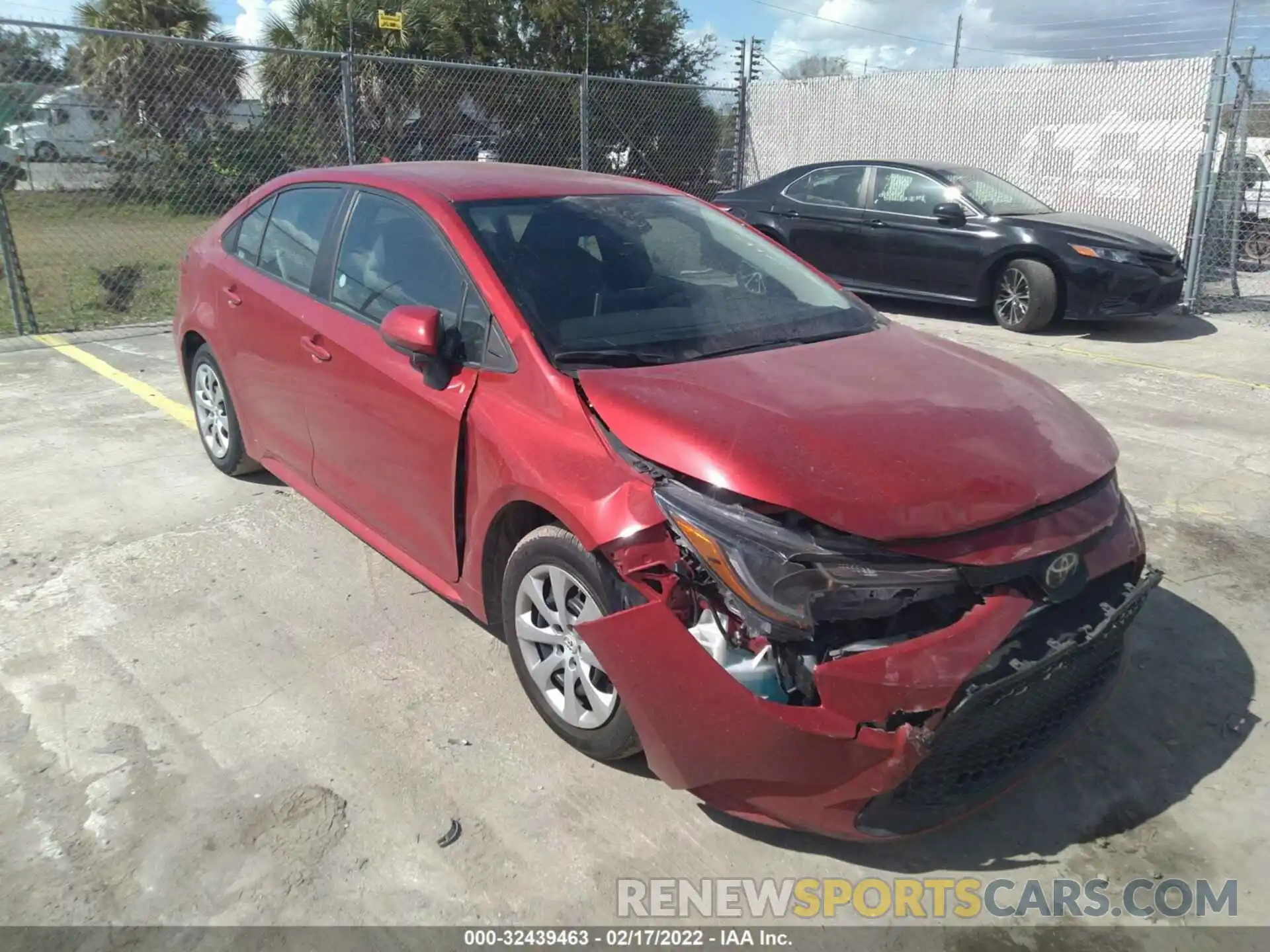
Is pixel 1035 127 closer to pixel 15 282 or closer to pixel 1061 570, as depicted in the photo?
pixel 15 282

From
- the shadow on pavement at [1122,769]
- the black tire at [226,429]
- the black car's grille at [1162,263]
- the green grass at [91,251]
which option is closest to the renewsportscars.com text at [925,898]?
the shadow on pavement at [1122,769]

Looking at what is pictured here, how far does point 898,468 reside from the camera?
2.58 m

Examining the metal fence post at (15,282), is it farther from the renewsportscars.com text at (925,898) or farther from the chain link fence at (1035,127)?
the chain link fence at (1035,127)

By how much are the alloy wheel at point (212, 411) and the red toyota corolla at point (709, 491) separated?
1.03 metres

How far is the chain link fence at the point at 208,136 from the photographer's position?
10.3 m

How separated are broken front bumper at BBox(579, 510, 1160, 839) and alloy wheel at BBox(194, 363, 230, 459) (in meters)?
3.20

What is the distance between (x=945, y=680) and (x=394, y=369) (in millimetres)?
2077

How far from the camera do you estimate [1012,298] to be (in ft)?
30.6

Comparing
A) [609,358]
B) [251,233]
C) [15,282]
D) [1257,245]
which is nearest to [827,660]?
[609,358]

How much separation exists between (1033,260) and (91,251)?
10690 mm

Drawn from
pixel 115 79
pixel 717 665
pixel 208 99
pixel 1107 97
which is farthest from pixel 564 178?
pixel 115 79

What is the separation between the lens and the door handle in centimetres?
385

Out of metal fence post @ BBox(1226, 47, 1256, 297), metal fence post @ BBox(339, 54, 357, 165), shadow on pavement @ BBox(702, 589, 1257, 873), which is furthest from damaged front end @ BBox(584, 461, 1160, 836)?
metal fence post @ BBox(1226, 47, 1256, 297)

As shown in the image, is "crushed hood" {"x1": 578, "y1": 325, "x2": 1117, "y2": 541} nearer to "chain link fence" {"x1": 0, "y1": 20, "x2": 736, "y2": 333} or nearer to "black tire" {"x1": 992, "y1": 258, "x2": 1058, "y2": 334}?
"black tire" {"x1": 992, "y1": 258, "x2": 1058, "y2": 334}
